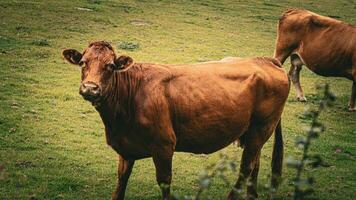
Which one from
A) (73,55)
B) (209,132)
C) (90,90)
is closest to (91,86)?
(90,90)

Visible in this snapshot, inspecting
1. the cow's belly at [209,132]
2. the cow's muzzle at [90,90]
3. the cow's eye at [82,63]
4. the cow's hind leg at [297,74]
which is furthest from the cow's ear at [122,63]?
the cow's hind leg at [297,74]

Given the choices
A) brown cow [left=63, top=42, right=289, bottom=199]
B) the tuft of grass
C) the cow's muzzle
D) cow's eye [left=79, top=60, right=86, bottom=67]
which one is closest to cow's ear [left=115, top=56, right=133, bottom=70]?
brown cow [left=63, top=42, right=289, bottom=199]

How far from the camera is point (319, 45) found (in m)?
13.0

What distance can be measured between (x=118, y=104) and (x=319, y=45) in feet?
26.5

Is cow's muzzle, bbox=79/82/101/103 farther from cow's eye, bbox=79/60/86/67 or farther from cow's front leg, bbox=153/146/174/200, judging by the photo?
cow's front leg, bbox=153/146/174/200

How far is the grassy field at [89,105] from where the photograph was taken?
8008 mm

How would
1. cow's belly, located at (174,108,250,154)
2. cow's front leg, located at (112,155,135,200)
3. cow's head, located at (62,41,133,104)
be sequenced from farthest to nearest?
cow's front leg, located at (112,155,135,200) → cow's belly, located at (174,108,250,154) → cow's head, located at (62,41,133,104)

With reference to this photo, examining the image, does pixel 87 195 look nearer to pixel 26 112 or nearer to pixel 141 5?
pixel 26 112

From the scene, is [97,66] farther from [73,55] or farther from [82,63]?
[73,55]

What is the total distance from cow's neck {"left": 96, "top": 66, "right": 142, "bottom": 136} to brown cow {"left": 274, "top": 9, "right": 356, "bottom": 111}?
7551 millimetres

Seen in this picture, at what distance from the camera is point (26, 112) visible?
10469mm

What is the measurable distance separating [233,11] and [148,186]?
17150 mm

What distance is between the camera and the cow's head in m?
5.66

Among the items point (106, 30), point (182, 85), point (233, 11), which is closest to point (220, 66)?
point (182, 85)
